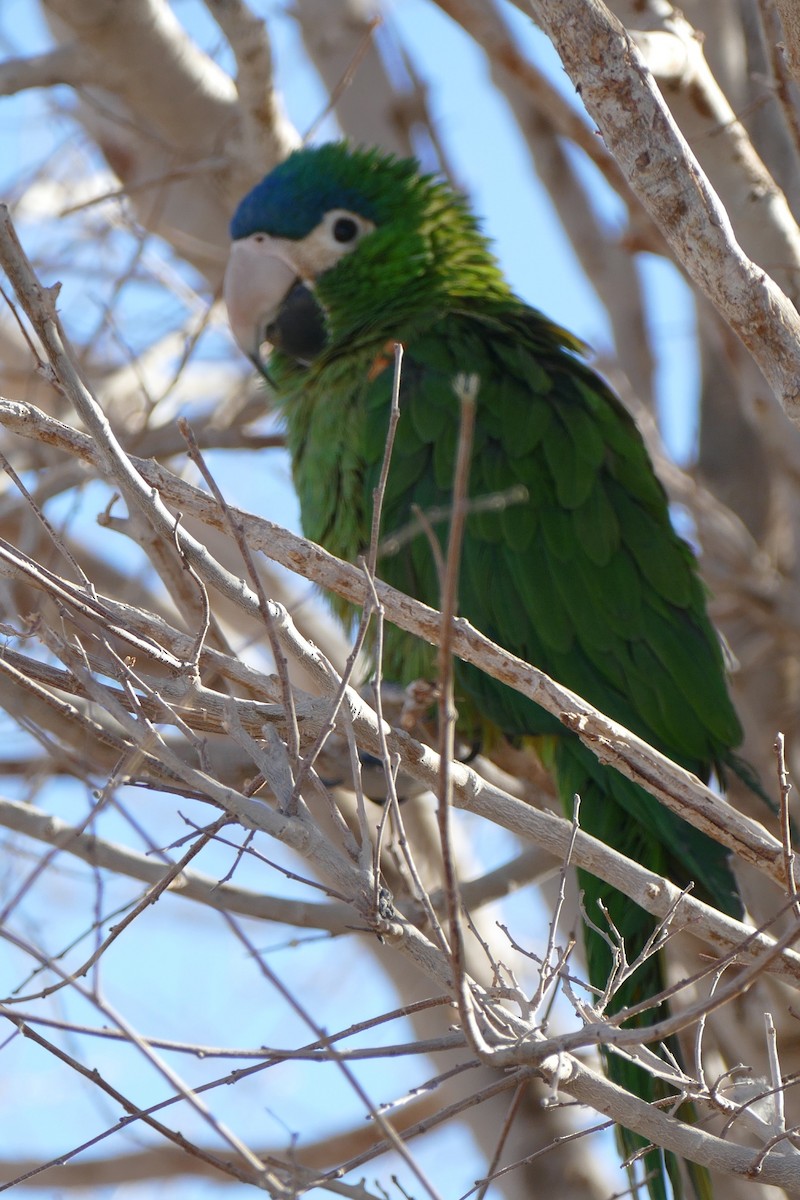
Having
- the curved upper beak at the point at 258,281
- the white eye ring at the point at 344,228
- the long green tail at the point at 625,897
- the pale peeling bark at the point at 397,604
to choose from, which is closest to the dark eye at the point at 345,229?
the white eye ring at the point at 344,228

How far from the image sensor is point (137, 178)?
4.00 metres

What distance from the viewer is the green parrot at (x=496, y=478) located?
2.56 metres

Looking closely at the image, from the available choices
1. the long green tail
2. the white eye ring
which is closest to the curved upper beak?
the white eye ring

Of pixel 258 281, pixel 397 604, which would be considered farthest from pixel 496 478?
pixel 397 604

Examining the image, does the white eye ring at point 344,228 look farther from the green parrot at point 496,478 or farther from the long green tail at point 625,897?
the long green tail at point 625,897

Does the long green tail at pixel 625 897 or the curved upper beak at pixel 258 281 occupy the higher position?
the curved upper beak at pixel 258 281

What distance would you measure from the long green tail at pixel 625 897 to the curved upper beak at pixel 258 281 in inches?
57.0

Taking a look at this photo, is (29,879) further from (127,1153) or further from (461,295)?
(127,1153)

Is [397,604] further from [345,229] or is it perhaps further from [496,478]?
[345,229]

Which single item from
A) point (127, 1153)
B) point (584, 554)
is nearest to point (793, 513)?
point (584, 554)

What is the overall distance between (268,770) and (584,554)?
155 centimetres

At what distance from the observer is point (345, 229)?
3.29 meters

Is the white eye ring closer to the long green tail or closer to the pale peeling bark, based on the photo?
the pale peeling bark

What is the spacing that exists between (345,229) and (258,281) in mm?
278
